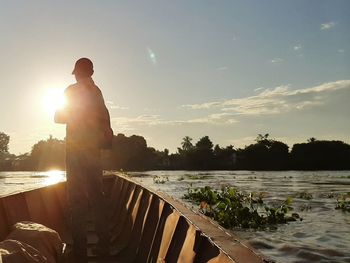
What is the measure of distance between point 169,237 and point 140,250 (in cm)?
129

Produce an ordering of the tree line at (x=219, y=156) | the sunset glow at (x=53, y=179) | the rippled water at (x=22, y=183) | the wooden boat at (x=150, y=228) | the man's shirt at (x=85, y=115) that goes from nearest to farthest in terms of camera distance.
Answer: the wooden boat at (x=150, y=228), the man's shirt at (x=85, y=115), the rippled water at (x=22, y=183), the sunset glow at (x=53, y=179), the tree line at (x=219, y=156)

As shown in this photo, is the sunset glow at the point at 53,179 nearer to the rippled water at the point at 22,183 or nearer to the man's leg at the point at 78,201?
the rippled water at the point at 22,183

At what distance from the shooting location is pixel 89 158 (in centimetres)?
446

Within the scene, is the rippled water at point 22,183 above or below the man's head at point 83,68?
below

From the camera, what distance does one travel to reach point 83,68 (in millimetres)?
4441

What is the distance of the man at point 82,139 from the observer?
173 inches

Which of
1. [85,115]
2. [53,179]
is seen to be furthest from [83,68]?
[53,179]

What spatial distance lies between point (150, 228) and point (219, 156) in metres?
119

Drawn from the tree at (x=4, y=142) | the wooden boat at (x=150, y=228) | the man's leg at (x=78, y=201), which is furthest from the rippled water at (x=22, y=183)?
the tree at (x=4, y=142)

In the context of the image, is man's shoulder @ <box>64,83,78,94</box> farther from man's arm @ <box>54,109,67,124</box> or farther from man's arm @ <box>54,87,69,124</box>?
man's arm @ <box>54,109,67,124</box>

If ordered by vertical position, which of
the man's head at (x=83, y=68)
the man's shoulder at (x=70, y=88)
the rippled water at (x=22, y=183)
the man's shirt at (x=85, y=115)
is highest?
the man's head at (x=83, y=68)

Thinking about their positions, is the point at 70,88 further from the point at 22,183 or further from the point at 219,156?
the point at 219,156

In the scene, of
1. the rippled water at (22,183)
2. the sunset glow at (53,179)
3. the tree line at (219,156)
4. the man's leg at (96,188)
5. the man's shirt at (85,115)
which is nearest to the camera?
the man's shirt at (85,115)

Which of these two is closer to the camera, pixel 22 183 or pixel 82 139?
pixel 82 139
